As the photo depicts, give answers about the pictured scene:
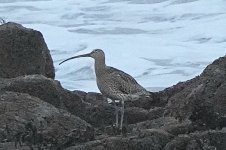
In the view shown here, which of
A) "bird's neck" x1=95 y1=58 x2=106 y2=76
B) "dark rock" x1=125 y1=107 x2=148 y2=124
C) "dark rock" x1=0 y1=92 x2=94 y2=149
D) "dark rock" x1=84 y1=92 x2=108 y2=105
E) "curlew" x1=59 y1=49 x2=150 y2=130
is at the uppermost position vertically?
"bird's neck" x1=95 y1=58 x2=106 y2=76

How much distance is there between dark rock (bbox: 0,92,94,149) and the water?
30.6 feet

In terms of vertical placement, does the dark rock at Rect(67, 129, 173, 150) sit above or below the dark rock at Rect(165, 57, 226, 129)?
below

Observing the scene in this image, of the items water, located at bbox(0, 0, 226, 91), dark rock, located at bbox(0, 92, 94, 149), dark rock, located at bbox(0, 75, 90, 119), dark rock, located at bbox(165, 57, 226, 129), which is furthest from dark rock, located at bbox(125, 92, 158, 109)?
water, located at bbox(0, 0, 226, 91)

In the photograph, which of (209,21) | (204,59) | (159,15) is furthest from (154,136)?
(159,15)

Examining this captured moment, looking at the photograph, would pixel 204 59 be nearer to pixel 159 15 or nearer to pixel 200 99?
pixel 159 15

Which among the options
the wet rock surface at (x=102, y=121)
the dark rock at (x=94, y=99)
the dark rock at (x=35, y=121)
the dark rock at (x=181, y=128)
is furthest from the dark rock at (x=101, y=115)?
the dark rock at (x=181, y=128)

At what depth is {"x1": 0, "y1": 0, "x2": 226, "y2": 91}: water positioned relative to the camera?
17797 millimetres

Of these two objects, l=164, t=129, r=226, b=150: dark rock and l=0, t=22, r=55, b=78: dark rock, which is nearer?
l=164, t=129, r=226, b=150: dark rock

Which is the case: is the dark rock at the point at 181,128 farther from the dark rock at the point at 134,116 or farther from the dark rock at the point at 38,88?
the dark rock at the point at 134,116

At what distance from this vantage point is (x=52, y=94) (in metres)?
7.66

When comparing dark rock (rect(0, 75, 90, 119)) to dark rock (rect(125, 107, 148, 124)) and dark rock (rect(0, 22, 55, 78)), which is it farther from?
dark rock (rect(0, 22, 55, 78))

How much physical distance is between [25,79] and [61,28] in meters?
17.0

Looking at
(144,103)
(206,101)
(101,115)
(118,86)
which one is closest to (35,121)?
(206,101)

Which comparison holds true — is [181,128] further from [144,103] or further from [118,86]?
[144,103]
